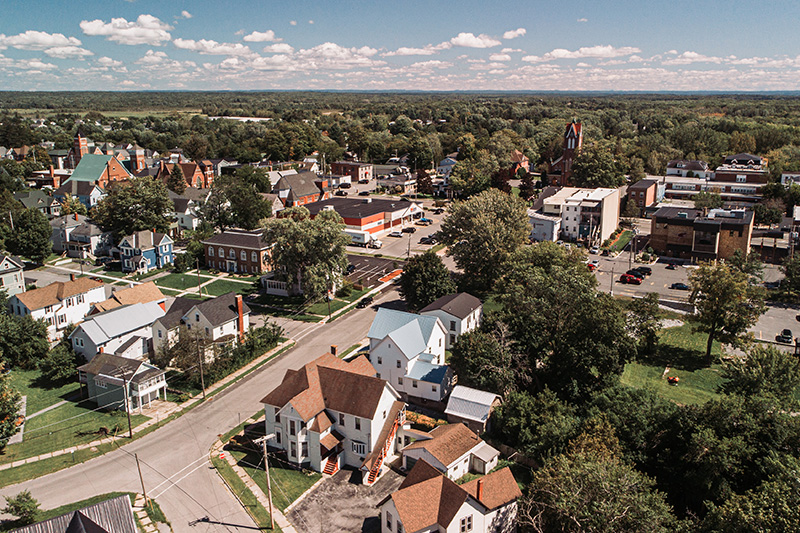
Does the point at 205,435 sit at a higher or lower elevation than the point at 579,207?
lower

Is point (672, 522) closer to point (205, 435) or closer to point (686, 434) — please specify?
point (686, 434)

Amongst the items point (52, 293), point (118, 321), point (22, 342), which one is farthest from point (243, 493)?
point (52, 293)

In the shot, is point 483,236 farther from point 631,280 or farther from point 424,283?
point 631,280

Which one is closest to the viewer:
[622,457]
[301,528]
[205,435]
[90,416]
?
[301,528]

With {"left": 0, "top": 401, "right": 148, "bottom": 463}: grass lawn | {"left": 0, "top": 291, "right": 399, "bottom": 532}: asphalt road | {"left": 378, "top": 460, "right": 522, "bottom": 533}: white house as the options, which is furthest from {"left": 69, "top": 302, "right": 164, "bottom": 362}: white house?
{"left": 378, "top": 460, "right": 522, "bottom": 533}: white house

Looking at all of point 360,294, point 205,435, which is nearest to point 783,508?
point 205,435

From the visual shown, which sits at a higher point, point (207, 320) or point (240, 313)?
point (207, 320)
